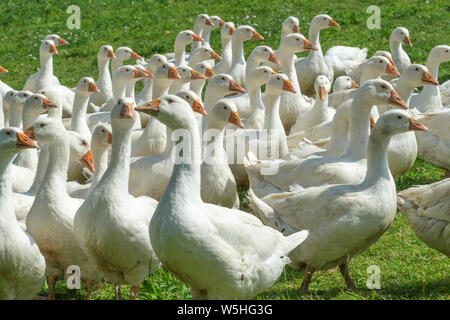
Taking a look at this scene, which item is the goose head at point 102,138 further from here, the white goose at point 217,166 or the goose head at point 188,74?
the goose head at point 188,74

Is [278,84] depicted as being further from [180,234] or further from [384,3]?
[384,3]

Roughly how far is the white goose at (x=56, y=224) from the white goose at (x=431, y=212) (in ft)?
9.84

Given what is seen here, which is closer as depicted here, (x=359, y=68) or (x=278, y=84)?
(x=278, y=84)

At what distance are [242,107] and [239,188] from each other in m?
1.93

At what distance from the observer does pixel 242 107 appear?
11.2 metres

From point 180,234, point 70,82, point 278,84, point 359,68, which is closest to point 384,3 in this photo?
point 359,68

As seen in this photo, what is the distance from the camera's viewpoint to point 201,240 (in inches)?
216

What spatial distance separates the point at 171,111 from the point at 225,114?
231cm

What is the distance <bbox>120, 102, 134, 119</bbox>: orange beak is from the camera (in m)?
6.33

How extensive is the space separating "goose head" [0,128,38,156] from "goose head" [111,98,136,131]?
77cm

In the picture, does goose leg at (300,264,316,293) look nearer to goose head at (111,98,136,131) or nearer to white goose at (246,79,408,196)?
white goose at (246,79,408,196)

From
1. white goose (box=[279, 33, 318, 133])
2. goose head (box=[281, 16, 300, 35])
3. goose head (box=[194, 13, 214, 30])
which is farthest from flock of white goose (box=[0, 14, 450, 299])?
goose head (box=[194, 13, 214, 30])

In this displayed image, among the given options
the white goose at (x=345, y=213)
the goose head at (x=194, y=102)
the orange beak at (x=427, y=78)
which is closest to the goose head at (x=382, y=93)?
the white goose at (x=345, y=213)
